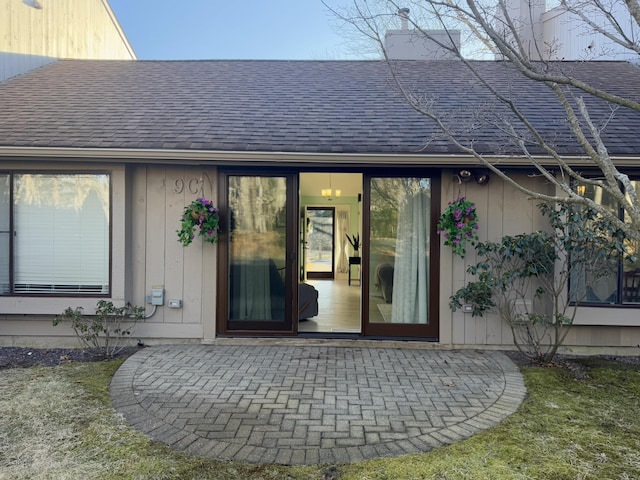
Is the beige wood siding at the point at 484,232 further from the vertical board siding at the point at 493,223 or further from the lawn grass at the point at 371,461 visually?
the lawn grass at the point at 371,461

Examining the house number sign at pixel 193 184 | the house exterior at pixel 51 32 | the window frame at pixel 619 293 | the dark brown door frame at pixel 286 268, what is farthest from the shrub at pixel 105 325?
the window frame at pixel 619 293

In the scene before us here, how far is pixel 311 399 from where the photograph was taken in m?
3.67

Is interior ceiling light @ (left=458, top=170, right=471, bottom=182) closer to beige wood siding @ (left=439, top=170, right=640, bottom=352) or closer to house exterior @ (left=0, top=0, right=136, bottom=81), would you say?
beige wood siding @ (left=439, top=170, right=640, bottom=352)

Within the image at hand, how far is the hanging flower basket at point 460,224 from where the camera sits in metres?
4.93

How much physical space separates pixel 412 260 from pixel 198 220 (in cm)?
276

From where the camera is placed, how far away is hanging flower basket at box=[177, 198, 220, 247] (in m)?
5.06

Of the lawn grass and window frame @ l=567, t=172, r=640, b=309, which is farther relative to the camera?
window frame @ l=567, t=172, r=640, b=309

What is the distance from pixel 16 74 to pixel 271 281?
5974 mm

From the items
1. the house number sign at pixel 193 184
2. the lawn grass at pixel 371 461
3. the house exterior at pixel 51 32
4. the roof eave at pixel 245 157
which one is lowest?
the lawn grass at pixel 371 461

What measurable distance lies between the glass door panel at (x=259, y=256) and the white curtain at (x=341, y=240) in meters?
7.47

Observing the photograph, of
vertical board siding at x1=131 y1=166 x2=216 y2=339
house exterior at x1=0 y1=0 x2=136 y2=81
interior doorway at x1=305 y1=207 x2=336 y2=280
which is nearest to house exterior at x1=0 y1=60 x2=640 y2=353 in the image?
vertical board siding at x1=131 y1=166 x2=216 y2=339

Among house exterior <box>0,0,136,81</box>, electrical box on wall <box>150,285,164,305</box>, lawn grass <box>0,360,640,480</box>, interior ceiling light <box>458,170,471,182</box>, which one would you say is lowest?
lawn grass <box>0,360,640,480</box>

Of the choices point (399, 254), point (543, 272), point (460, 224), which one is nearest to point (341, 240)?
point (399, 254)

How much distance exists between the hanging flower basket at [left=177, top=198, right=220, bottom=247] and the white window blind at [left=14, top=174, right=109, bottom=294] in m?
1.05
